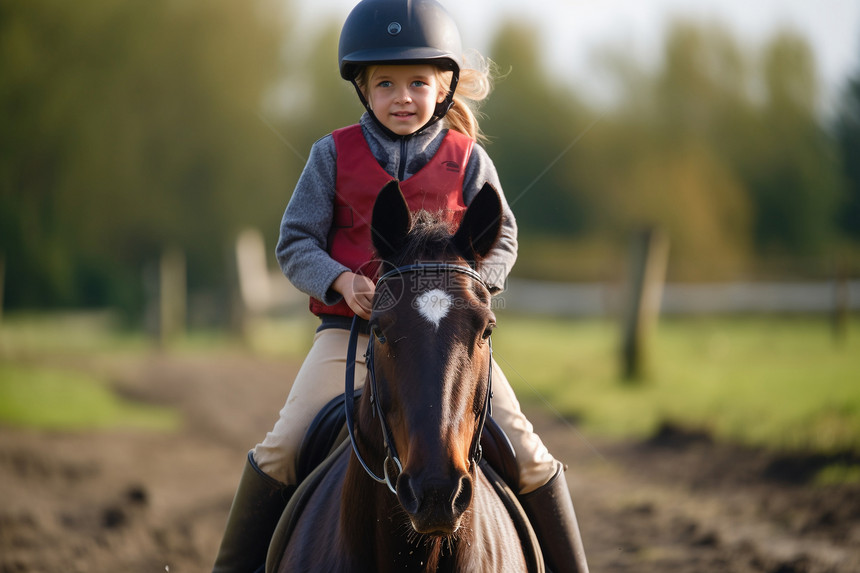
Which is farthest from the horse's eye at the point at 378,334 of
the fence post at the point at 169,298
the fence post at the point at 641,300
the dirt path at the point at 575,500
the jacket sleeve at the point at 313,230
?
the fence post at the point at 169,298

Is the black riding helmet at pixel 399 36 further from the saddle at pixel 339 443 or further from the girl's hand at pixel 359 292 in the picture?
the saddle at pixel 339 443

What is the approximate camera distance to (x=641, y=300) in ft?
35.5

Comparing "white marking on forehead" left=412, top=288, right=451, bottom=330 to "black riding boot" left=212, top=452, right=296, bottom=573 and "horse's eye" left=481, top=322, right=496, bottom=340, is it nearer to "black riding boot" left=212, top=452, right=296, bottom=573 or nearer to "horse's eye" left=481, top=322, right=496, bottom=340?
"horse's eye" left=481, top=322, right=496, bottom=340

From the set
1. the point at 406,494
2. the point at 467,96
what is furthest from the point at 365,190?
the point at 406,494

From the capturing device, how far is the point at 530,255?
26.6 meters

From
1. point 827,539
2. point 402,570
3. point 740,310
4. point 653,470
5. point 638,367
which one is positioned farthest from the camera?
point 740,310

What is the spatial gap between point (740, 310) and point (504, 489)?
1859 cm

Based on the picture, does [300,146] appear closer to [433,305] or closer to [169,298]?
[169,298]

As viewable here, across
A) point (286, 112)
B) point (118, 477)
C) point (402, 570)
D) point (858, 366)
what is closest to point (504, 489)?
point (402, 570)

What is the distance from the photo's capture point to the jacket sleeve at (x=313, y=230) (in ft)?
9.47

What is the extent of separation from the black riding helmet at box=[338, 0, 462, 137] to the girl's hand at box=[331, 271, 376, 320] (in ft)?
2.51

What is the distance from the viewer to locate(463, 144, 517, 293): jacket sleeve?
106 inches

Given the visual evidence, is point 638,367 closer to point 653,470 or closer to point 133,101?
point 653,470

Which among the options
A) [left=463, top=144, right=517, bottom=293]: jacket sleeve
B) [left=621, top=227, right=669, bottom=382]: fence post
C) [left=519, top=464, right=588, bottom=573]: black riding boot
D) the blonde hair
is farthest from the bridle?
[left=621, top=227, right=669, bottom=382]: fence post
